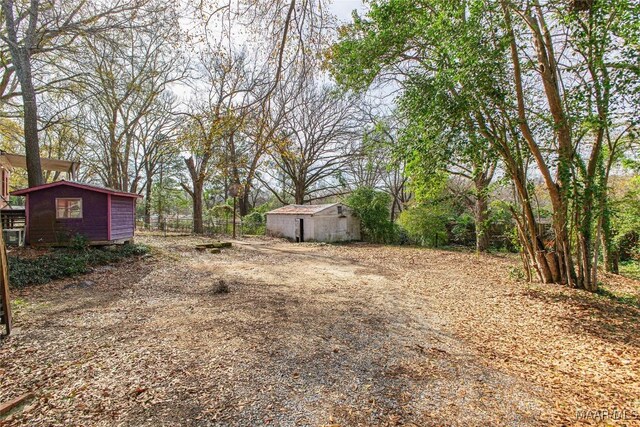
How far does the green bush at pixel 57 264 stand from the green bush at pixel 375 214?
13.7m

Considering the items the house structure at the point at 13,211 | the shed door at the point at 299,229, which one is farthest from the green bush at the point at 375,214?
the house structure at the point at 13,211

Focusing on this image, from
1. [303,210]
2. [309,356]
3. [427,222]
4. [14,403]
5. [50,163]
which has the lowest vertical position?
[309,356]

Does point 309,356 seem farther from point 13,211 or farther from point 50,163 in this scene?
point 50,163

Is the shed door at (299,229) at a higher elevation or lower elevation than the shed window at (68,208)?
lower

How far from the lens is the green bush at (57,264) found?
6.86 meters

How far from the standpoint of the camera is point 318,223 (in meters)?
19.5

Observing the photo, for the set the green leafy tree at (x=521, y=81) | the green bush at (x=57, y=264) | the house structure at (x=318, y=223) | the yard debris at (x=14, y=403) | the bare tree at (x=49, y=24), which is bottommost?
the yard debris at (x=14, y=403)

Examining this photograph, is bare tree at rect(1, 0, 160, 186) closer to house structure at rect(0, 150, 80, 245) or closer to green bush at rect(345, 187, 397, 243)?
house structure at rect(0, 150, 80, 245)

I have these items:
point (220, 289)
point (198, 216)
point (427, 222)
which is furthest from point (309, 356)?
point (198, 216)

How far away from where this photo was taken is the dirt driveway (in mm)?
2666

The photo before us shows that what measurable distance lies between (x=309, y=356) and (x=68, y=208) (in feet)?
35.6

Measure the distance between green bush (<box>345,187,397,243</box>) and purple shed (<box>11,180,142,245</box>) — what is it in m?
13.8

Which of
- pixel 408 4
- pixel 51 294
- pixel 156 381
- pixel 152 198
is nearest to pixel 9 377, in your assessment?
pixel 156 381

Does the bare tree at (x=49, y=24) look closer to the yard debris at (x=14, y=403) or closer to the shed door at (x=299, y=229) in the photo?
the yard debris at (x=14, y=403)
